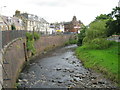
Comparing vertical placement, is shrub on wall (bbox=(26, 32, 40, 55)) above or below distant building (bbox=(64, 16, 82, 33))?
below

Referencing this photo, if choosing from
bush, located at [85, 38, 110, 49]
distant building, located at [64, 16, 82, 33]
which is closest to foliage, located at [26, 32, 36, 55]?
bush, located at [85, 38, 110, 49]

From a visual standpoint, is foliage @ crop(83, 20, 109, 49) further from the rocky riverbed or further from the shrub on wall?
the rocky riverbed

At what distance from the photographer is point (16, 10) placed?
61.9m

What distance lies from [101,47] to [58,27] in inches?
2485

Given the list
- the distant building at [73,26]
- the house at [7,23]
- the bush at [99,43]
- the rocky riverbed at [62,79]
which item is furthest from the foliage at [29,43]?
the distant building at [73,26]

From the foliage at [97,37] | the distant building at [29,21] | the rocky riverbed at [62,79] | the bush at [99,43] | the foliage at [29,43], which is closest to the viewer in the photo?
the rocky riverbed at [62,79]

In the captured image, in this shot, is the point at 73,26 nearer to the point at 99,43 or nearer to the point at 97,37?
the point at 97,37

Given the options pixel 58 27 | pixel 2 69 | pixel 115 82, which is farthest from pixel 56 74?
pixel 58 27

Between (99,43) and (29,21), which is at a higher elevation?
(29,21)

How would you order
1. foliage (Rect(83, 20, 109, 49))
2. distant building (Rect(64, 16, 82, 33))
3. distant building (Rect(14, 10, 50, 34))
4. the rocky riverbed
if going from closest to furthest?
the rocky riverbed < foliage (Rect(83, 20, 109, 49)) < distant building (Rect(14, 10, 50, 34)) < distant building (Rect(64, 16, 82, 33))

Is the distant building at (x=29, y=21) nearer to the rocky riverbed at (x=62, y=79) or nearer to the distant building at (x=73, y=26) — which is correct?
the distant building at (x=73, y=26)

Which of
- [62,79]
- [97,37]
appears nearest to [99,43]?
[97,37]

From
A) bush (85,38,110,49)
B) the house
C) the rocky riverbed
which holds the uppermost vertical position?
the house

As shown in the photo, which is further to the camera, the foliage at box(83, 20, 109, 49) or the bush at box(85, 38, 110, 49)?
the foliage at box(83, 20, 109, 49)
